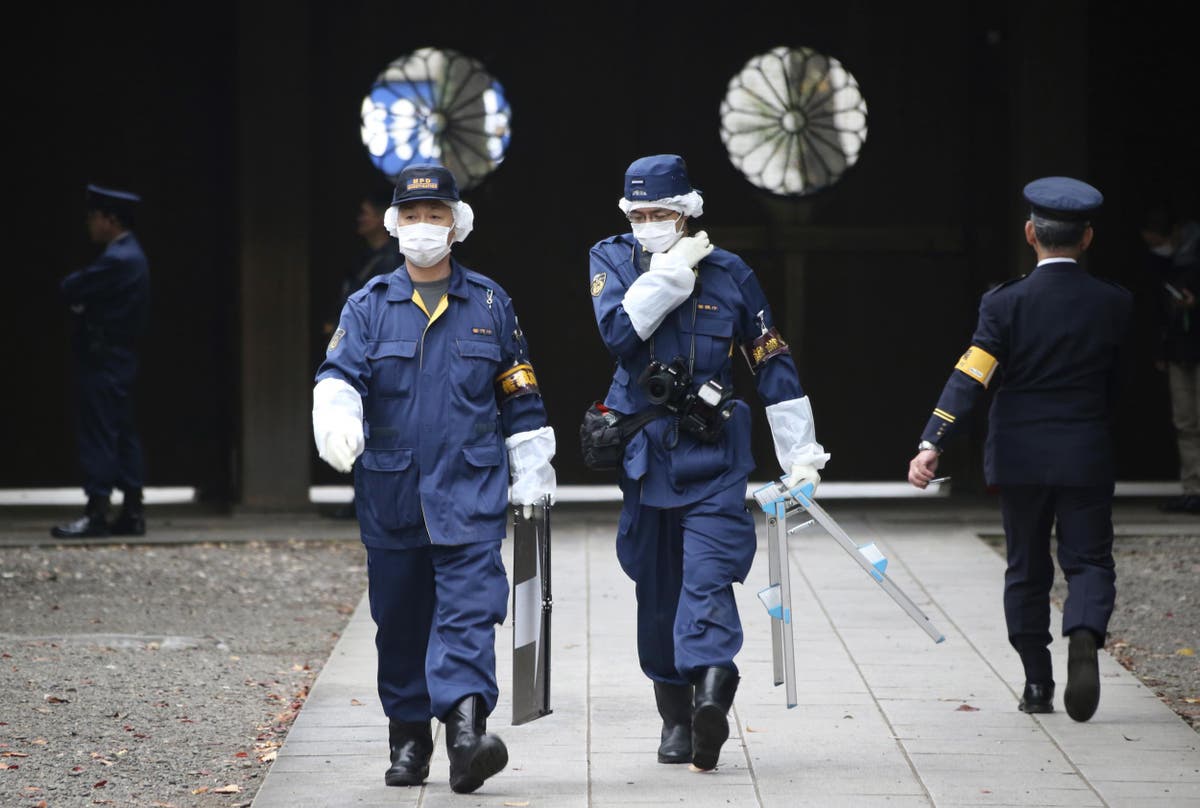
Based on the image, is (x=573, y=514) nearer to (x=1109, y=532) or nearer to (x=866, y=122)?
(x=866, y=122)

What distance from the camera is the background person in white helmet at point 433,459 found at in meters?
5.43

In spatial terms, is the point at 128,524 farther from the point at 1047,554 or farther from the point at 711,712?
the point at 711,712

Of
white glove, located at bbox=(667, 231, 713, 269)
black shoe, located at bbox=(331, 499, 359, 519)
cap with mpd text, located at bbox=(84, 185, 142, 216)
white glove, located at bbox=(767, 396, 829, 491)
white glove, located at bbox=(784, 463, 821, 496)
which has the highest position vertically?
cap with mpd text, located at bbox=(84, 185, 142, 216)

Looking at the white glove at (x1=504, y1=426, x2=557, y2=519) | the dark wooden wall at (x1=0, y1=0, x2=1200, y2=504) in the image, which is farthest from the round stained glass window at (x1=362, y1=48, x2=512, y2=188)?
the white glove at (x1=504, y1=426, x2=557, y2=519)

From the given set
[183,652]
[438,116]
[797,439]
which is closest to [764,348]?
[797,439]

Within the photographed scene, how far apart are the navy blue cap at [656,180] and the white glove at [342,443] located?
113 centimetres

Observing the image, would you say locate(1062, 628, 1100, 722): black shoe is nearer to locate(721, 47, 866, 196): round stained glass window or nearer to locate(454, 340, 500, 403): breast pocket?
locate(454, 340, 500, 403): breast pocket

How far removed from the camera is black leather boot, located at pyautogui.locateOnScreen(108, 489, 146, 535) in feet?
35.7

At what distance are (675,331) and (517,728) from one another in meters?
1.44

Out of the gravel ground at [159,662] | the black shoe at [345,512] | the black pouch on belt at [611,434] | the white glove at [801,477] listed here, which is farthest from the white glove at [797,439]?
the black shoe at [345,512]

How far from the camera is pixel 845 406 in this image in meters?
12.3

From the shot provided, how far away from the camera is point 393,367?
5.49m

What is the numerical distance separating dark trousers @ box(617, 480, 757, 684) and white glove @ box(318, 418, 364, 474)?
93 cm

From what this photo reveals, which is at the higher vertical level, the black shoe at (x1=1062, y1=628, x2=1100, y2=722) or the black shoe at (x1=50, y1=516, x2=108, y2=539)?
the black shoe at (x1=1062, y1=628, x2=1100, y2=722)
